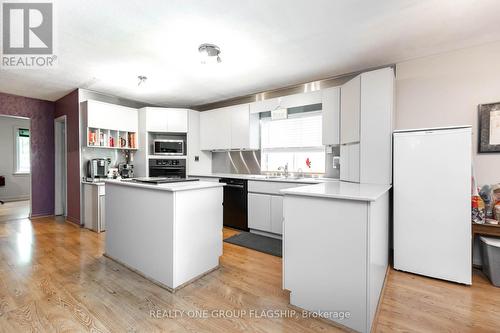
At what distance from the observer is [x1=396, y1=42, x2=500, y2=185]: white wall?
101 inches

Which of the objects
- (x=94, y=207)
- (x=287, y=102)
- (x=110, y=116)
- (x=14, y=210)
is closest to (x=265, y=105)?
(x=287, y=102)

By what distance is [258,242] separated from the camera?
11.3 feet

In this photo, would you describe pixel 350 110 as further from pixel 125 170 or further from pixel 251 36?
pixel 125 170

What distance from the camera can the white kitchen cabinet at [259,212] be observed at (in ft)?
12.1

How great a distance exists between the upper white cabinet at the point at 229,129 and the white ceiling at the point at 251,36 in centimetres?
77

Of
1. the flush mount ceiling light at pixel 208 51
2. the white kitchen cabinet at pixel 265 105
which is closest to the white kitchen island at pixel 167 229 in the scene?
the flush mount ceiling light at pixel 208 51

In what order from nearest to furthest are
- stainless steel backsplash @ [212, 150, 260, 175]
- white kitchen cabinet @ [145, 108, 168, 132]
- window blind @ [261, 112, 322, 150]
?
window blind @ [261, 112, 322, 150] < stainless steel backsplash @ [212, 150, 260, 175] < white kitchen cabinet @ [145, 108, 168, 132]

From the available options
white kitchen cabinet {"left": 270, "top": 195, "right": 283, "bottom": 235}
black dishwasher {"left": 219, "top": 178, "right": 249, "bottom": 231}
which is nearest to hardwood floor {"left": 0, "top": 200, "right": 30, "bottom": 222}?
black dishwasher {"left": 219, "top": 178, "right": 249, "bottom": 231}

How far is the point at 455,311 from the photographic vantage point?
1854mm

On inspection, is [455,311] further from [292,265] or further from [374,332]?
[292,265]

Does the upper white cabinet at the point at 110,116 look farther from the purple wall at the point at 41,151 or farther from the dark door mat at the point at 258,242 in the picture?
the dark door mat at the point at 258,242

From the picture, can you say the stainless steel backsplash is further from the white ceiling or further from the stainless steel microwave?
the white ceiling

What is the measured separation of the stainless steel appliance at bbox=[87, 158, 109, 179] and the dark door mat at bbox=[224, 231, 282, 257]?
8.92 feet

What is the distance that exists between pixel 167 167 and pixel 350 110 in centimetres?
366
